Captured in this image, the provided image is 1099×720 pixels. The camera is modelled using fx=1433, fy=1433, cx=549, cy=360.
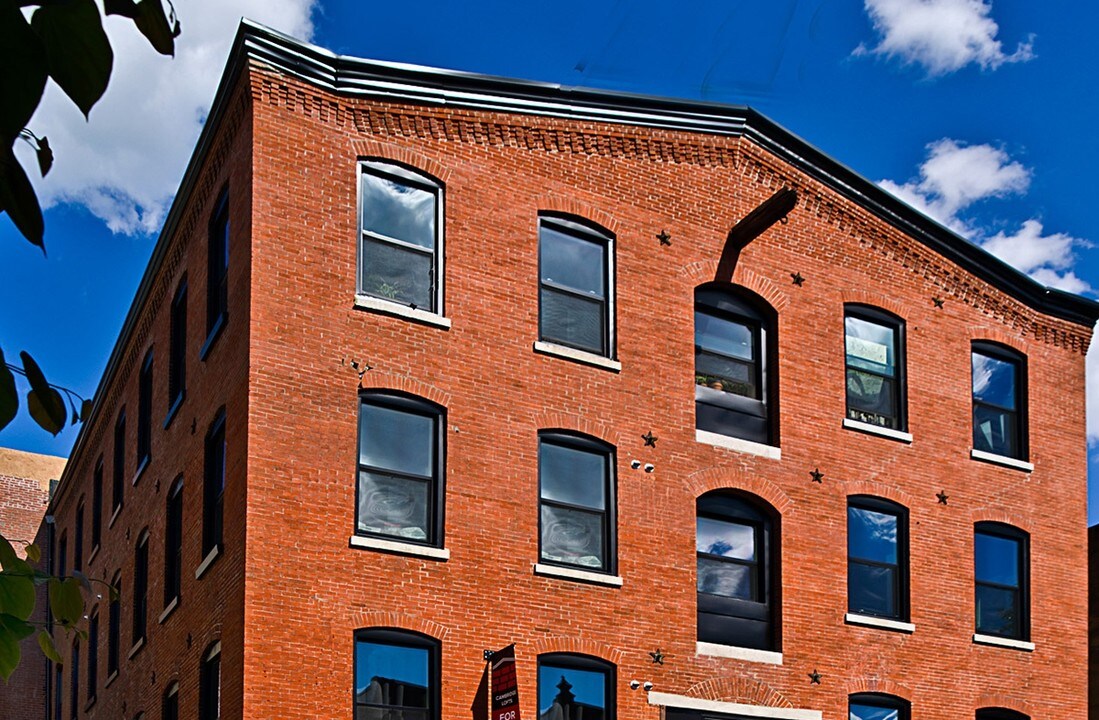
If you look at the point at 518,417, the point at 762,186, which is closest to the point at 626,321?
the point at 518,417

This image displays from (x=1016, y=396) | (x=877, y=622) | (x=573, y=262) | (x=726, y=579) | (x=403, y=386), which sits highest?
(x=573, y=262)

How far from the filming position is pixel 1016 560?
1070 inches

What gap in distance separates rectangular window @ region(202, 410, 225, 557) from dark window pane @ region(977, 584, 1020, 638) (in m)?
13.8

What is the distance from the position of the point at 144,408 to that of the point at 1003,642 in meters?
17.1

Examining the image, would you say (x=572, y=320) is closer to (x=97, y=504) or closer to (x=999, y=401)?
(x=999, y=401)

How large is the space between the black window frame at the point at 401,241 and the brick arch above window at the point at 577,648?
5.01 metres

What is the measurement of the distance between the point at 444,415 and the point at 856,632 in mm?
8395

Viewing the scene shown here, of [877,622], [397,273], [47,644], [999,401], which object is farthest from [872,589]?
[47,644]

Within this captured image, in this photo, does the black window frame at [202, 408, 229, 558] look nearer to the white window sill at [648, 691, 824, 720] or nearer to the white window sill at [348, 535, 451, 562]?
the white window sill at [348, 535, 451, 562]

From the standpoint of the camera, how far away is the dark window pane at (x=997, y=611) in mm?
26328

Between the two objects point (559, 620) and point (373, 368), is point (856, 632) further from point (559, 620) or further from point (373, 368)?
point (373, 368)

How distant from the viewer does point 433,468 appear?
2058 centimetres

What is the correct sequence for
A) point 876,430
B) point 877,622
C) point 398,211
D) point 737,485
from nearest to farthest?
1. point 398,211
2. point 737,485
3. point 877,622
4. point 876,430

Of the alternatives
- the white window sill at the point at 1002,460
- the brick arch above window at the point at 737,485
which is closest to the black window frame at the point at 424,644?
the brick arch above window at the point at 737,485
